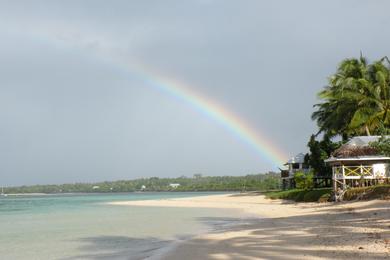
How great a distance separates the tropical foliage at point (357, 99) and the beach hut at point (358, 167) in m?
2.68

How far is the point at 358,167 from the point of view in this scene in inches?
1288

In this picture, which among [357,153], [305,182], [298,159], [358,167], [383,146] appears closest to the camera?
[383,146]

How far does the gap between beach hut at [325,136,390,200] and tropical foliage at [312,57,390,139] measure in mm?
2679

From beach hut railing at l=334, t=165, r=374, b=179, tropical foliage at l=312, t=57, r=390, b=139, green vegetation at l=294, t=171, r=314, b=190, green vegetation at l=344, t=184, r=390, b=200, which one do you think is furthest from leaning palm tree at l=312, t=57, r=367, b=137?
green vegetation at l=344, t=184, r=390, b=200

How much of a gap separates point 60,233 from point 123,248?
324 inches

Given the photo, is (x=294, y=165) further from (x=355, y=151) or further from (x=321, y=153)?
(x=355, y=151)

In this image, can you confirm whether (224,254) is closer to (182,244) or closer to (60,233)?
(182,244)

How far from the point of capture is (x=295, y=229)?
16859 mm

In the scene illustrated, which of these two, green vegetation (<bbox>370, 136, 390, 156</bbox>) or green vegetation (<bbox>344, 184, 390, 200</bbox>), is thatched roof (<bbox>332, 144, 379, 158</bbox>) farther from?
green vegetation (<bbox>344, 184, 390, 200</bbox>)

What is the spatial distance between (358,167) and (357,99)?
850 cm

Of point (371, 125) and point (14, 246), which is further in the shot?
point (371, 125)

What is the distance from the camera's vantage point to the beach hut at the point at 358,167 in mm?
32125

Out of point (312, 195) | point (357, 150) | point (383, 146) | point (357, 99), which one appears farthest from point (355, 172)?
point (357, 99)

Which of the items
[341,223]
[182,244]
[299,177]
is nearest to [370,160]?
[299,177]
